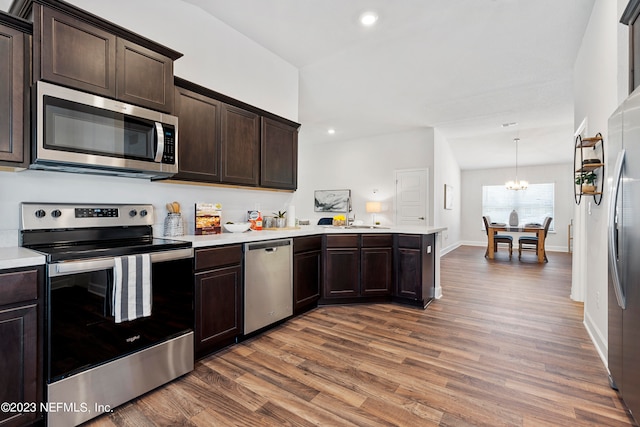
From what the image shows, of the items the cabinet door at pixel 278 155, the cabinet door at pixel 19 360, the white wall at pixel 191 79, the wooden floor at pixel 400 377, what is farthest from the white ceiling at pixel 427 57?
the wooden floor at pixel 400 377

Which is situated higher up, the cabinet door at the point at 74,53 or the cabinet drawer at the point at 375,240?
the cabinet door at the point at 74,53

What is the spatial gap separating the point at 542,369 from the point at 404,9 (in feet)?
10.4

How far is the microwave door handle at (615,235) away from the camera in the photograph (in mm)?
1601

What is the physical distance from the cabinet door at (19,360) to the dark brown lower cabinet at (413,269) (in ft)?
10.4

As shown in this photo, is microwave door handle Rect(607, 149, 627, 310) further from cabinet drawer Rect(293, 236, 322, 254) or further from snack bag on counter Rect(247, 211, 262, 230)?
→ snack bag on counter Rect(247, 211, 262, 230)

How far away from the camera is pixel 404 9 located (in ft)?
9.09

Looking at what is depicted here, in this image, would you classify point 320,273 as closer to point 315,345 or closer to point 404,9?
point 315,345

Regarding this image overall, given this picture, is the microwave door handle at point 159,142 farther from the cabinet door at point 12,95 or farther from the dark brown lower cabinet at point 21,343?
the dark brown lower cabinet at point 21,343

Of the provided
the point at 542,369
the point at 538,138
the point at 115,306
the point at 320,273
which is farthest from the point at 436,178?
the point at 115,306

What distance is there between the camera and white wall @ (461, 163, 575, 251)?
349 inches

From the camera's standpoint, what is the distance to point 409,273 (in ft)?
11.7

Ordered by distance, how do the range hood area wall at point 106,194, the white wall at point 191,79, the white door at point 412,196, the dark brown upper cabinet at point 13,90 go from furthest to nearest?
the white door at point 412,196 < the white wall at point 191,79 < the range hood area wall at point 106,194 < the dark brown upper cabinet at point 13,90

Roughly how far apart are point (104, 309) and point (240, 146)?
1822mm

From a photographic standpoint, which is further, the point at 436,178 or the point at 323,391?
the point at 436,178
